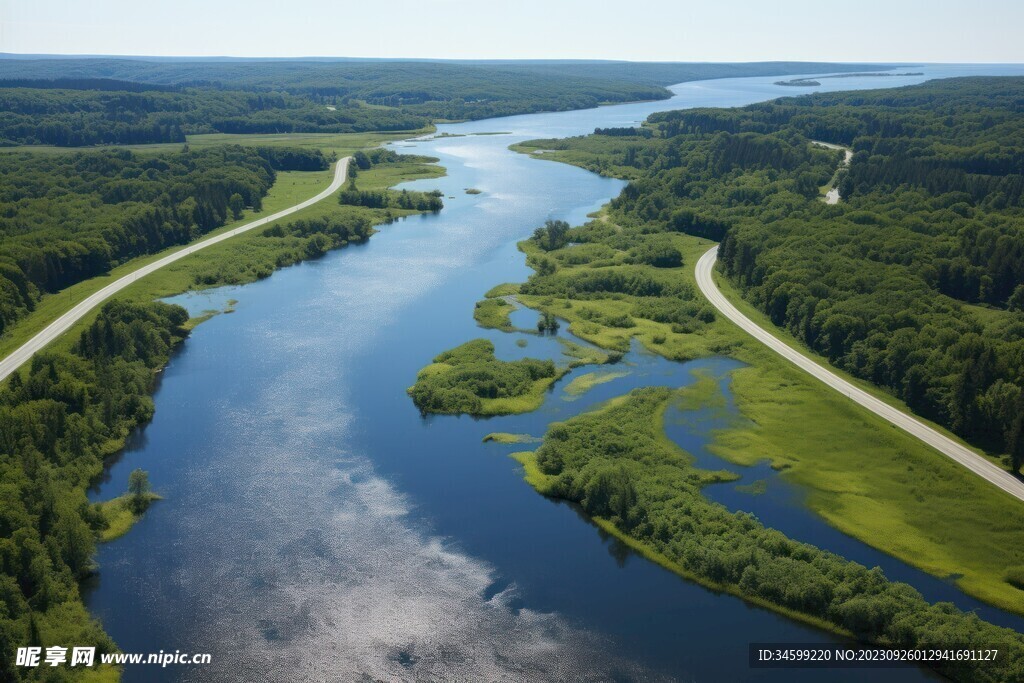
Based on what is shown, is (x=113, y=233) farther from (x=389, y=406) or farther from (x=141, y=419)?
(x=389, y=406)

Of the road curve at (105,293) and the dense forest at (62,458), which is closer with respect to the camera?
the dense forest at (62,458)

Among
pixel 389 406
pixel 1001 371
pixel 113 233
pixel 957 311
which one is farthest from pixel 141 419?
pixel 957 311

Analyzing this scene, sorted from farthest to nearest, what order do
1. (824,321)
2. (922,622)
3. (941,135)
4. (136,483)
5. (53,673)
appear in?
1. (941,135)
2. (824,321)
3. (136,483)
4. (922,622)
5. (53,673)

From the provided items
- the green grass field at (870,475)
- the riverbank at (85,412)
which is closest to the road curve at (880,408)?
the green grass field at (870,475)

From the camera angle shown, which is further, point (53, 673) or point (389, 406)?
point (389, 406)

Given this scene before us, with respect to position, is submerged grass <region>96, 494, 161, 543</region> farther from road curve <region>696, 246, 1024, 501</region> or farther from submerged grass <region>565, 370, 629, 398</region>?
road curve <region>696, 246, 1024, 501</region>

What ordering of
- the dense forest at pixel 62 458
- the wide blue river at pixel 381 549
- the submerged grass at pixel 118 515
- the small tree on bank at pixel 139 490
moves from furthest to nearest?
the small tree on bank at pixel 139 490, the submerged grass at pixel 118 515, the wide blue river at pixel 381 549, the dense forest at pixel 62 458

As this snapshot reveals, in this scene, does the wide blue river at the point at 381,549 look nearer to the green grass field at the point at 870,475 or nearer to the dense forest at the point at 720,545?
the dense forest at the point at 720,545
